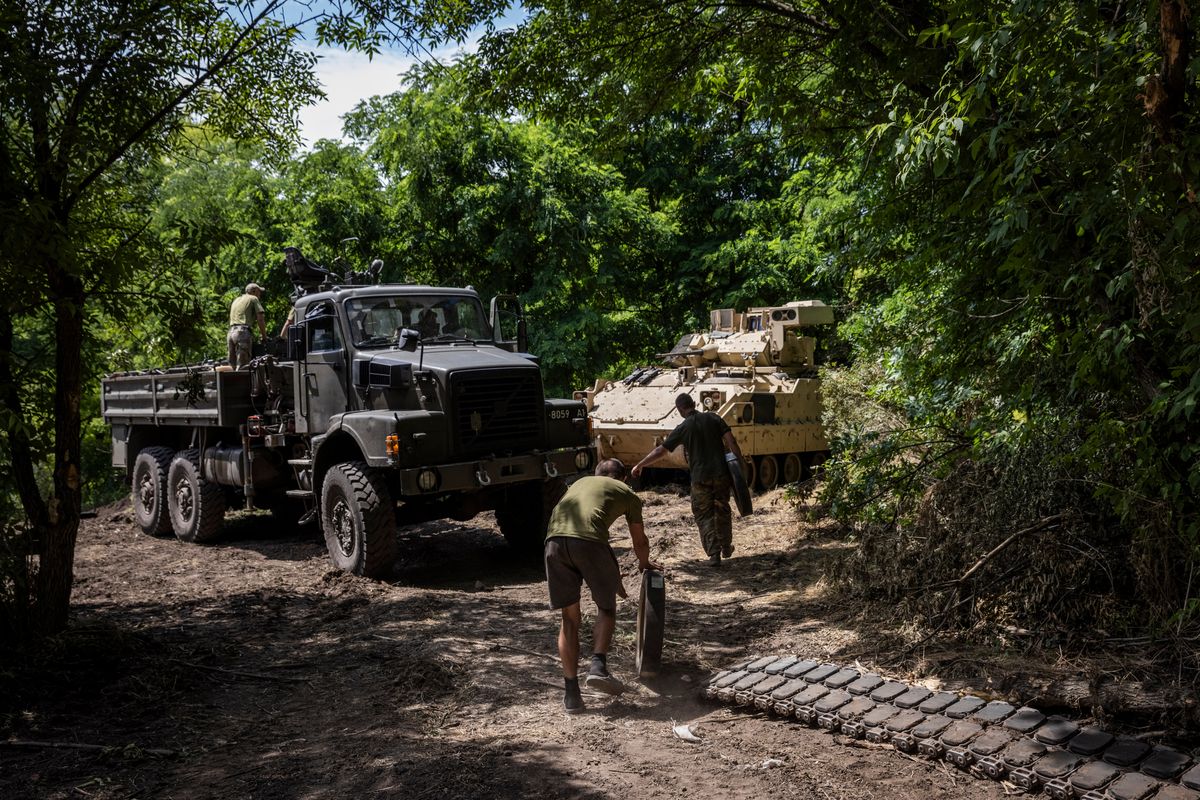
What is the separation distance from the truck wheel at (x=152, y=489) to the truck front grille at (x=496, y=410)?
555cm

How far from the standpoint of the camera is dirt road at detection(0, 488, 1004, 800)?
4.61 m

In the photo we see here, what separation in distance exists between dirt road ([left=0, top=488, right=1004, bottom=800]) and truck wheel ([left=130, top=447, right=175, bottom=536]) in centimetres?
303

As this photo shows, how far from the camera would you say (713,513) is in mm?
9688

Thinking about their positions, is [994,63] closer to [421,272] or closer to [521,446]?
[521,446]

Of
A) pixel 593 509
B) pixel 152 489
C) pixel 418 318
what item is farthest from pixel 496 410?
pixel 152 489

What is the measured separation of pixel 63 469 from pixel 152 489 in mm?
6677

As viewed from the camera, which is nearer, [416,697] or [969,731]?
[969,731]

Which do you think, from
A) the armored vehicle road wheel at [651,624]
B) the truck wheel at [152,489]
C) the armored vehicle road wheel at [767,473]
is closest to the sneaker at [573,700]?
the armored vehicle road wheel at [651,624]

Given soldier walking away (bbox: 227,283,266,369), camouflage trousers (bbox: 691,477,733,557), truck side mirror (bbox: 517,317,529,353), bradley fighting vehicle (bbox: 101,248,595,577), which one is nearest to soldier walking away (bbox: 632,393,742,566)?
camouflage trousers (bbox: 691,477,733,557)

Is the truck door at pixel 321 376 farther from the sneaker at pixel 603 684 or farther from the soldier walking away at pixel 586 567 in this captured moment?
the sneaker at pixel 603 684

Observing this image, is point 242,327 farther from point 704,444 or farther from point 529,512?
point 704,444

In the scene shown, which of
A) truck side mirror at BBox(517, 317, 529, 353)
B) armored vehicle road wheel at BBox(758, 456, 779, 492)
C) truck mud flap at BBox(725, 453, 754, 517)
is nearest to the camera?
truck mud flap at BBox(725, 453, 754, 517)

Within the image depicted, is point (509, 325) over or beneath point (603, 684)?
over

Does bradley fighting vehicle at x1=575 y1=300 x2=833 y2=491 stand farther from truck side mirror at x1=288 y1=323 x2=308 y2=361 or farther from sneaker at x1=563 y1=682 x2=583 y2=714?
sneaker at x1=563 y1=682 x2=583 y2=714
